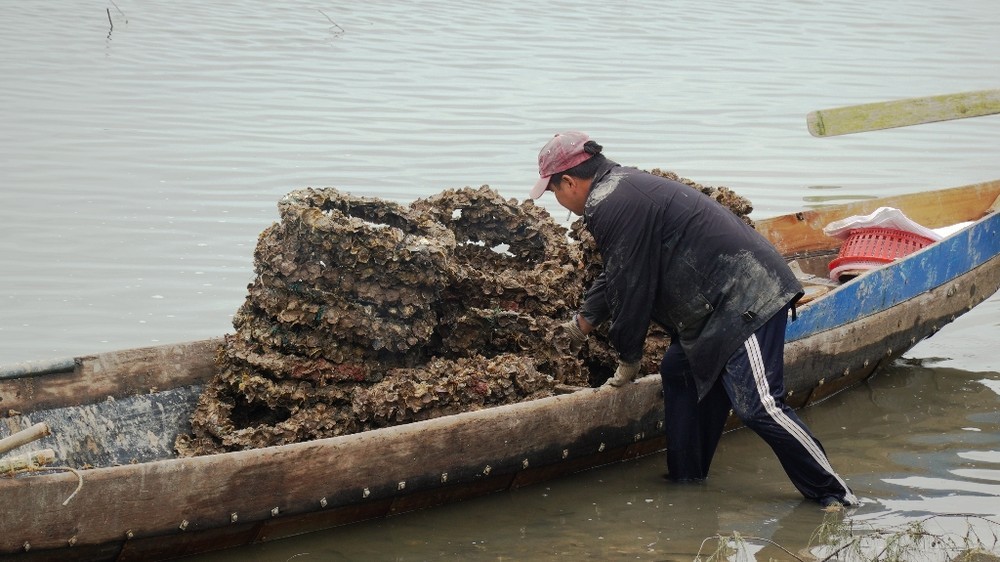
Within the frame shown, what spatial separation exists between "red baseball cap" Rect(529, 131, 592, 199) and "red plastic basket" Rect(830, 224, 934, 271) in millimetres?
3000

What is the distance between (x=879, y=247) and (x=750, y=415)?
2768mm

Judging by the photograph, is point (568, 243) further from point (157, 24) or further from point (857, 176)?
point (157, 24)

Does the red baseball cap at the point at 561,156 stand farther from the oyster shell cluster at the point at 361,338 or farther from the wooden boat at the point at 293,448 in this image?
the wooden boat at the point at 293,448

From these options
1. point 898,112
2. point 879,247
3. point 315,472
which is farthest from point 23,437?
point 898,112

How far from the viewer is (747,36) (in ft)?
71.2

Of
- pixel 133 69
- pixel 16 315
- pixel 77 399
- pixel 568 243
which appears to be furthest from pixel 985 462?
pixel 133 69

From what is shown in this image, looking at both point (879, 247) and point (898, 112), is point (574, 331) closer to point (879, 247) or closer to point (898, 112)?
point (879, 247)

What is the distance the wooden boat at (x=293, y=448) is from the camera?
437 centimetres

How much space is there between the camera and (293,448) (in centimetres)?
467

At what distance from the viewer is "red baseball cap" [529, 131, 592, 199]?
499 centimetres

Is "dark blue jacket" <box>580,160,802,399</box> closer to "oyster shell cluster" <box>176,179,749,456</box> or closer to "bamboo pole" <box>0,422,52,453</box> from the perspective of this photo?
"oyster shell cluster" <box>176,179,749,456</box>

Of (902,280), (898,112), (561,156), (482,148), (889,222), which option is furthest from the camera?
(482,148)

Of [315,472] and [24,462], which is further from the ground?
[24,462]

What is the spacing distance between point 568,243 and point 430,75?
37.4ft
